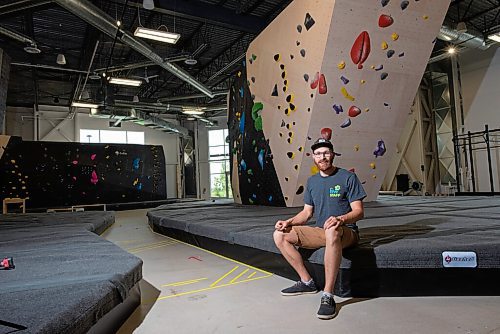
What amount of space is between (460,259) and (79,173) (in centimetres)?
1269

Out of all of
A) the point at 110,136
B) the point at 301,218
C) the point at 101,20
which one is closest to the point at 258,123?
the point at 101,20

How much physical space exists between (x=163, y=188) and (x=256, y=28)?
8.38m

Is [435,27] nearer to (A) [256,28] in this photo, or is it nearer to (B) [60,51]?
(A) [256,28]

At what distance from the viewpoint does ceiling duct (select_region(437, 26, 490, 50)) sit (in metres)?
8.34

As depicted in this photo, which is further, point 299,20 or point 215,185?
point 215,185

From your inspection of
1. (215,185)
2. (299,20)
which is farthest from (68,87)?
(299,20)

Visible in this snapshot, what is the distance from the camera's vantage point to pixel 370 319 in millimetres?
1884

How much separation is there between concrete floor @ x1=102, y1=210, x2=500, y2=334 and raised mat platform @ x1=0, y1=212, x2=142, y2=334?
26 cm

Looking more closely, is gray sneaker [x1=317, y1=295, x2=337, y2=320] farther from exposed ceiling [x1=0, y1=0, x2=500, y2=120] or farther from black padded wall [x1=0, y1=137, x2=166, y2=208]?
black padded wall [x1=0, y1=137, x2=166, y2=208]

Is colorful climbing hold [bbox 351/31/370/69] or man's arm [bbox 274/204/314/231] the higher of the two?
colorful climbing hold [bbox 351/31/370/69]

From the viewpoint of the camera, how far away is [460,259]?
2156 millimetres

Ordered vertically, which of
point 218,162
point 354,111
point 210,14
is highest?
point 210,14

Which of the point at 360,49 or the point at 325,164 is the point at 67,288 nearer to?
Answer: the point at 325,164

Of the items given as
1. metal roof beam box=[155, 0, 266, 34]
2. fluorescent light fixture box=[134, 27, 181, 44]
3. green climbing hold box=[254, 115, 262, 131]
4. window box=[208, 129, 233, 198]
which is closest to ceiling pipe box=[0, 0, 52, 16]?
fluorescent light fixture box=[134, 27, 181, 44]
